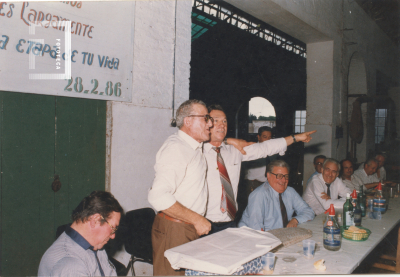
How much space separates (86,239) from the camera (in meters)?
1.57

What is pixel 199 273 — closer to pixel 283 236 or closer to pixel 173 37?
pixel 283 236

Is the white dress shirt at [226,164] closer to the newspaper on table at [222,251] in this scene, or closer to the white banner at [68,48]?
the newspaper on table at [222,251]

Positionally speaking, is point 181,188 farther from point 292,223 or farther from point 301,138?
point 301,138

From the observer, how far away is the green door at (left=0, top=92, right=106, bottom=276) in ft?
6.79

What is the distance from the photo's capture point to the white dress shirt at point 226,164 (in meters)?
2.56

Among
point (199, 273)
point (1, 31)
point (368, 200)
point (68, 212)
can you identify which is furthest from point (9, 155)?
point (368, 200)

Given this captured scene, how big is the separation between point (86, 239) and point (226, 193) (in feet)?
4.38

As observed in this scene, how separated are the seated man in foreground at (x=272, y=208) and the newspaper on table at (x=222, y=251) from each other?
46.3 inches

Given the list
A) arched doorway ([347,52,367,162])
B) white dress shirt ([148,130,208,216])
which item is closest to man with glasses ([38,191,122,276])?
white dress shirt ([148,130,208,216])

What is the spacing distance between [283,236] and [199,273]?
1.01 meters

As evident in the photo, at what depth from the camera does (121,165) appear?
2.82 meters

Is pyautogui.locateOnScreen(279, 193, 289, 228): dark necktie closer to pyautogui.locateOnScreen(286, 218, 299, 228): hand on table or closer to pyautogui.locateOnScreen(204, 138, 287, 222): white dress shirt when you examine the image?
pyautogui.locateOnScreen(286, 218, 299, 228): hand on table

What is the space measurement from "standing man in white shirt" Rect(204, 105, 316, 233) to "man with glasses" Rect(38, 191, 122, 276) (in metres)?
1.06

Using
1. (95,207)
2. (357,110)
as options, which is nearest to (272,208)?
(95,207)
